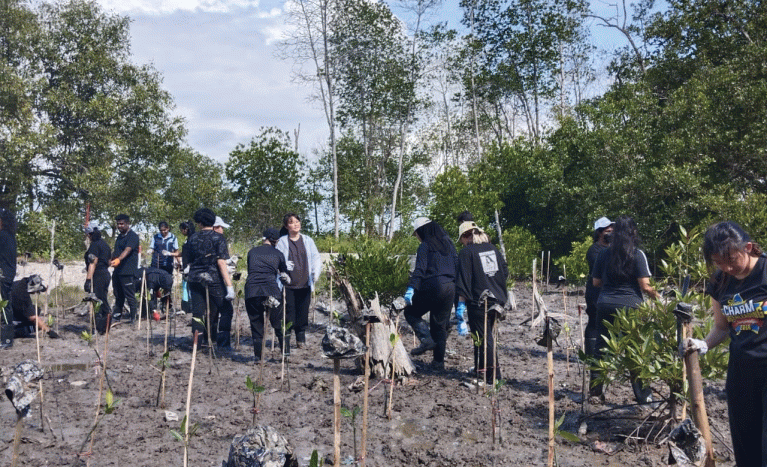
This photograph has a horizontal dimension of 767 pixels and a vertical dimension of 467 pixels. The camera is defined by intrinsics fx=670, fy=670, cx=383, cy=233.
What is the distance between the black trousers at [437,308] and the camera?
7129 millimetres

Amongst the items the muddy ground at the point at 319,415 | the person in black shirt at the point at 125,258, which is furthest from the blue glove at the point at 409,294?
the person in black shirt at the point at 125,258

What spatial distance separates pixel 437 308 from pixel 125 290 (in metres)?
5.24

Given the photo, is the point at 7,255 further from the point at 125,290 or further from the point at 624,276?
the point at 624,276

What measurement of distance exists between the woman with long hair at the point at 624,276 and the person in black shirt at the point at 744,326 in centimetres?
190

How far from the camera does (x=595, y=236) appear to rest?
6.35 metres

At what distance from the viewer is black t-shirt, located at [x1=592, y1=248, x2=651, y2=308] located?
207 inches

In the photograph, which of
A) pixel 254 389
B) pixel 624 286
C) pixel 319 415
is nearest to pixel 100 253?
pixel 319 415

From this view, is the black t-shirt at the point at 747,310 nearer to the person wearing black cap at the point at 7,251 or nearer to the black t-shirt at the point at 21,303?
the person wearing black cap at the point at 7,251

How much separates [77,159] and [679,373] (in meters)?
23.0

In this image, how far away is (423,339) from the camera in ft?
25.5

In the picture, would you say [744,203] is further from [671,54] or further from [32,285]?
[32,285]

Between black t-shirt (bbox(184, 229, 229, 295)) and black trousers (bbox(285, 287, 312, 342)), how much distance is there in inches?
33.6

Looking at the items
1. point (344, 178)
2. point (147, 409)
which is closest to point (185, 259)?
point (147, 409)

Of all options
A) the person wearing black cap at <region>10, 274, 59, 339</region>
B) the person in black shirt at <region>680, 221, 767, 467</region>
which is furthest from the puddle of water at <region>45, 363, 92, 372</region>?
the person in black shirt at <region>680, 221, 767, 467</region>
